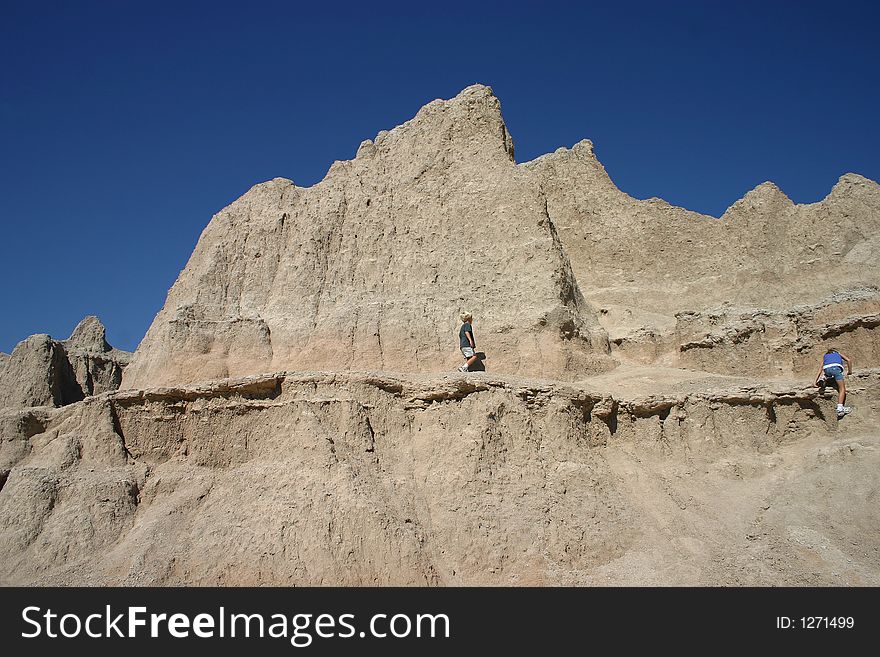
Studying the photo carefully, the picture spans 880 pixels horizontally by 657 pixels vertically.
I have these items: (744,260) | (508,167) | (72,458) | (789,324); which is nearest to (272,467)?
(72,458)

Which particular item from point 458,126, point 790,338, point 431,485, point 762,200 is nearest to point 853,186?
point 762,200

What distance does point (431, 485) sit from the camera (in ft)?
44.4

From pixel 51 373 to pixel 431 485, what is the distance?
12.4m

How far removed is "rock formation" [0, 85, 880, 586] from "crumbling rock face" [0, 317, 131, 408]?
0.08 m

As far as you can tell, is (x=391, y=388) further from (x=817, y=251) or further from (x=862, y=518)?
(x=817, y=251)

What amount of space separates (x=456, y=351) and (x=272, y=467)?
4.95m

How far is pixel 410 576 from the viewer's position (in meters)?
12.1

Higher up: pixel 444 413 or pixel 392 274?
pixel 392 274

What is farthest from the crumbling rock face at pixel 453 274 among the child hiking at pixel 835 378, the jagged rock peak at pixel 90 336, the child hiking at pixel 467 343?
the jagged rock peak at pixel 90 336

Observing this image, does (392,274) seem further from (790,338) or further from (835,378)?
(835,378)

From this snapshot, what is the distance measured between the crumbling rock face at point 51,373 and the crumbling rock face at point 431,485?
401cm

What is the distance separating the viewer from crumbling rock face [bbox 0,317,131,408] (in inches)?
779

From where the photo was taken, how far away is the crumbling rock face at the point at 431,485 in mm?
12297

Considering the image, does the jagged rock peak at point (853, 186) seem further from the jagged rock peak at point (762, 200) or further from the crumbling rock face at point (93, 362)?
the crumbling rock face at point (93, 362)
